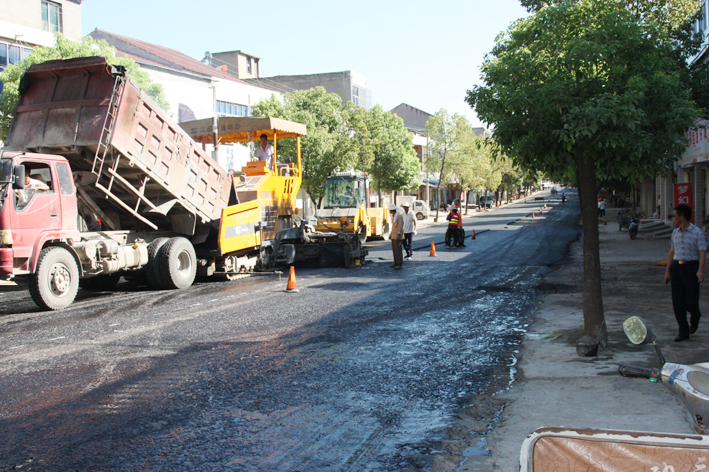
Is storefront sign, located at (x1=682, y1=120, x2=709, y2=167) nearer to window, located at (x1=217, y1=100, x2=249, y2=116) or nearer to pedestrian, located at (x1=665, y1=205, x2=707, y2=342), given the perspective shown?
pedestrian, located at (x1=665, y1=205, x2=707, y2=342)

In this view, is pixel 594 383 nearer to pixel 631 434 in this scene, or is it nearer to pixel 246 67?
pixel 631 434

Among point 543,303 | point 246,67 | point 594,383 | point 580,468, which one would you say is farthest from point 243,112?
point 580,468

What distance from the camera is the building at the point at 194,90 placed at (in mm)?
33469

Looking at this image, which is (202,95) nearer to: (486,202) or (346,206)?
(346,206)

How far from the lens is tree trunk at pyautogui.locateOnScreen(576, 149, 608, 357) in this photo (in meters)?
7.02

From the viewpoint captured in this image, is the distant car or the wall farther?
the distant car

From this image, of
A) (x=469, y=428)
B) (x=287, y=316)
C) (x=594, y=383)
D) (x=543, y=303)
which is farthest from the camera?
(x=543, y=303)

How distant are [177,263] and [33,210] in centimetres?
339

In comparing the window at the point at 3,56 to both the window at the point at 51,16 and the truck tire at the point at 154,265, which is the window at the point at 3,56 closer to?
the window at the point at 51,16

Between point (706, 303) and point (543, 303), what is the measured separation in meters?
2.61

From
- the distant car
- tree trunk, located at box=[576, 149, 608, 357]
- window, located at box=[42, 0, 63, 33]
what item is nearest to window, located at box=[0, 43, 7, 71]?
window, located at box=[42, 0, 63, 33]

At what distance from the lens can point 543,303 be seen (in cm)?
1051

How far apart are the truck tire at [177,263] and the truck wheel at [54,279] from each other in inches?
81.3

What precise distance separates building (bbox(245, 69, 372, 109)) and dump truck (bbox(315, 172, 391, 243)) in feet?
122
